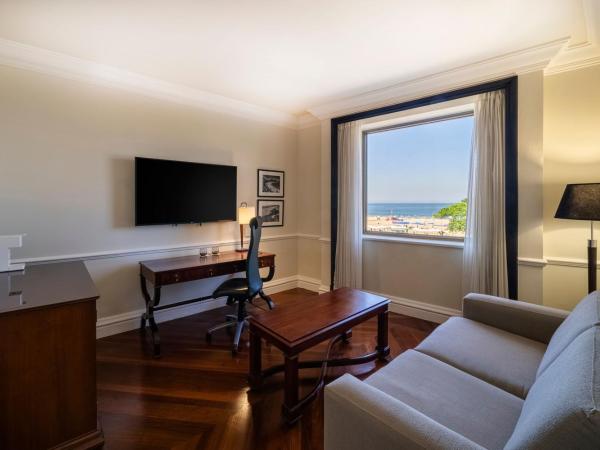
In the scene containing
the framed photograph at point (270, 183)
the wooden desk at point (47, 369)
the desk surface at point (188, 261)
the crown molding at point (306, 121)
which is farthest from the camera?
the crown molding at point (306, 121)

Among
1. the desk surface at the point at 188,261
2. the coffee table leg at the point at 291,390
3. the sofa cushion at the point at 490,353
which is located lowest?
the coffee table leg at the point at 291,390

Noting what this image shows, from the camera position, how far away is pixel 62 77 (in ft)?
8.40

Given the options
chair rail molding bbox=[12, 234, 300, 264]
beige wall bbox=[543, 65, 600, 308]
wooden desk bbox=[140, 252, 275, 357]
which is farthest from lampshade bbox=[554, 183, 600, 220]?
chair rail molding bbox=[12, 234, 300, 264]

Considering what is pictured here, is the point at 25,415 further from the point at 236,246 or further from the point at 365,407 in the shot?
the point at 236,246

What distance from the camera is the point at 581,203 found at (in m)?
2.12

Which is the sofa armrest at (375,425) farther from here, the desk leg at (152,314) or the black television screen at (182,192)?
the black television screen at (182,192)

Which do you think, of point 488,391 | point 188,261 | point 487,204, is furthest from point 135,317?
point 487,204

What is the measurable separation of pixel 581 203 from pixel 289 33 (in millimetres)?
2475

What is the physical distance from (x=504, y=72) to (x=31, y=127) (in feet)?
13.4

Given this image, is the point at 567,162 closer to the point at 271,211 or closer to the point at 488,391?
the point at 488,391

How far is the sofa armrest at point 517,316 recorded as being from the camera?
1762 millimetres

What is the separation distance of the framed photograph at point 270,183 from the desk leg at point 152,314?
1.81 meters

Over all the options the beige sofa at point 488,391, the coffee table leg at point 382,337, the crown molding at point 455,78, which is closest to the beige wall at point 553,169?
the crown molding at point 455,78

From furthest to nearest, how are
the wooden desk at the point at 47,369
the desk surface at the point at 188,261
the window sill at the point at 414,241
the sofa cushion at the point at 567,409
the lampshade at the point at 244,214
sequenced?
the lampshade at the point at 244,214, the window sill at the point at 414,241, the desk surface at the point at 188,261, the wooden desk at the point at 47,369, the sofa cushion at the point at 567,409
